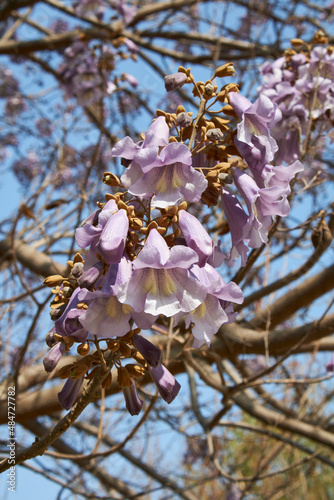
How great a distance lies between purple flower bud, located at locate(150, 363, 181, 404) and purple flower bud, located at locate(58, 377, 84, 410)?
183 millimetres

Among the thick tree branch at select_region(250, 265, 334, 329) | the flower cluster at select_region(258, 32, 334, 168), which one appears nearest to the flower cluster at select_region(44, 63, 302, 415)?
the flower cluster at select_region(258, 32, 334, 168)

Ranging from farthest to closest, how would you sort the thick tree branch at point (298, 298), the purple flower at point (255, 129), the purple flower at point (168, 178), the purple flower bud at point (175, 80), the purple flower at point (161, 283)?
the thick tree branch at point (298, 298)
the purple flower bud at point (175, 80)
the purple flower at point (255, 129)
the purple flower at point (168, 178)
the purple flower at point (161, 283)

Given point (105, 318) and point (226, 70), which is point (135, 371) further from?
point (226, 70)

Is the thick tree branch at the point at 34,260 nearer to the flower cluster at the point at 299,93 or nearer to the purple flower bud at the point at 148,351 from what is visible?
the flower cluster at the point at 299,93

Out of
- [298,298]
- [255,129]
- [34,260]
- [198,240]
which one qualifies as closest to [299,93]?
[298,298]

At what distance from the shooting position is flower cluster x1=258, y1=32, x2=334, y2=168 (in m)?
2.29

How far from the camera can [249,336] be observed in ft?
8.75

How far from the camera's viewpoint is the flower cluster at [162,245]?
39.6 inches

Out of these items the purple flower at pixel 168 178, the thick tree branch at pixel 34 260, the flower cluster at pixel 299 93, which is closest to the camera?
the purple flower at pixel 168 178

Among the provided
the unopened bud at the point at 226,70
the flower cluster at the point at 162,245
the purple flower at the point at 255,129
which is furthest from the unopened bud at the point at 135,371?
the unopened bud at the point at 226,70

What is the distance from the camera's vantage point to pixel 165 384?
1130 mm

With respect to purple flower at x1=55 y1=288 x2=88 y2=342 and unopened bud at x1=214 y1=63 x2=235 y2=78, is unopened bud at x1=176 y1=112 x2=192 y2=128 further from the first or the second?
purple flower at x1=55 y1=288 x2=88 y2=342

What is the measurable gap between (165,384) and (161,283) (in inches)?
10.2

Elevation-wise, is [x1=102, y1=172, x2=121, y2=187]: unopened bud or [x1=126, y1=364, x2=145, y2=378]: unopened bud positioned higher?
[x1=102, y1=172, x2=121, y2=187]: unopened bud
